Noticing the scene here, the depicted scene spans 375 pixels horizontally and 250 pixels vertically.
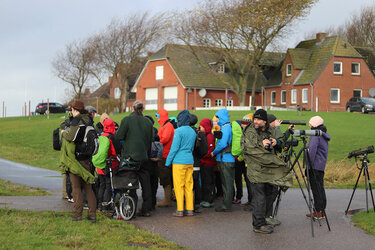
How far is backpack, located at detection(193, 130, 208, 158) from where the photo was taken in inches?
424

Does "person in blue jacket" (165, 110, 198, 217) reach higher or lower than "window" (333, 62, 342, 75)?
lower

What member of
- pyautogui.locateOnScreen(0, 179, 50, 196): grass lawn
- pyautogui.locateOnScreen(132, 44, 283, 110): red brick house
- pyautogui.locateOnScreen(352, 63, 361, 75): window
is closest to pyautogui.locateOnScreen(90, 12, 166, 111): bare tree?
pyautogui.locateOnScreen(132, 44, 283, 110): red brick house

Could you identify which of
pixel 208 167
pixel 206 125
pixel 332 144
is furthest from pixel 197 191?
pixel 332 144

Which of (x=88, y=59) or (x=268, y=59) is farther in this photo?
(x=88, y=59)

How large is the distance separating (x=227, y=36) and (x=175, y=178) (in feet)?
145

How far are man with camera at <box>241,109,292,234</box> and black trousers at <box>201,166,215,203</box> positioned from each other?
263 centimetres

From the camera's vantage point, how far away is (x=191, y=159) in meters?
10.4

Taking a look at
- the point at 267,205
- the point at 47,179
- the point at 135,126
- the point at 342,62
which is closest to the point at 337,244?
the point at 267,205

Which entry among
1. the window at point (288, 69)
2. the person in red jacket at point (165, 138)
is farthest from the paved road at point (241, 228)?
the window at point (288, 69)

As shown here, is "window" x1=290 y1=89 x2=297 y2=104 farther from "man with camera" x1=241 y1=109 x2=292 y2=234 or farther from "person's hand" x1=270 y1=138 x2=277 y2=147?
"person's hand" x1=270 y1=138 x2=277 y2=147

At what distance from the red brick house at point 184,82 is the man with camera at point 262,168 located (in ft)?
167

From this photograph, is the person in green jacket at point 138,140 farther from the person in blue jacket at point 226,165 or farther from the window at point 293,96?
the window at point 293,96

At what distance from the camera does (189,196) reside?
34.3 ft

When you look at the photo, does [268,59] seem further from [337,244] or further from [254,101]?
[337,244]
